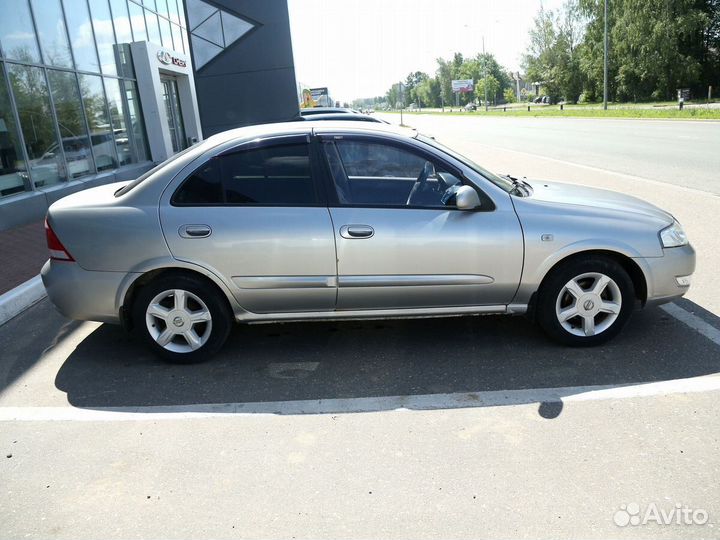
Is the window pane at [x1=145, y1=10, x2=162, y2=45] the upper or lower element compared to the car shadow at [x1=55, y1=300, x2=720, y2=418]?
upper

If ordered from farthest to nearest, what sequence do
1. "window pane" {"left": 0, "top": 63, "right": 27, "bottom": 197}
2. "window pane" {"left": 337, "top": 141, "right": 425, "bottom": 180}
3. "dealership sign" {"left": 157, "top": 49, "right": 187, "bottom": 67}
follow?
1. "dealership sign" {"left": 157, "top": 49, "right": 187, "bottom": 67}
2. "window pane" {"left": 0, "top": 63, "right": 27, "bottom": 197}
3. "window pane" {"left": 337, "top": 141, "right": 425, "bottom": 180}

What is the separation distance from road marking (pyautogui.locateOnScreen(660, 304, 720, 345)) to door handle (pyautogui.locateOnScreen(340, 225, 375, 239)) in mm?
2589

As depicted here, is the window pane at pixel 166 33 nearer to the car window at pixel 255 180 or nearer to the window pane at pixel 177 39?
the window pane at pixel 177 39

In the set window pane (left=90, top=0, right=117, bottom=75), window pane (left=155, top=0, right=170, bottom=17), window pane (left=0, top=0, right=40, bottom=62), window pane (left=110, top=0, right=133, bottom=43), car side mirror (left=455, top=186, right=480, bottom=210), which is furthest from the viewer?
window pane (left=155, top=0, right=170, bottom=17)

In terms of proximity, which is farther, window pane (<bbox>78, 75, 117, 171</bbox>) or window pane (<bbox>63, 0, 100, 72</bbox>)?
window pane (<bbox>78, 75, 117, 171</bbox>)

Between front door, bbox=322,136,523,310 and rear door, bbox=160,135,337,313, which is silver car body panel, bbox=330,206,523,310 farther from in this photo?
rear door, bbox=160,135,337,313

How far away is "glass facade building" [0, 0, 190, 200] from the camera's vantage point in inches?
397

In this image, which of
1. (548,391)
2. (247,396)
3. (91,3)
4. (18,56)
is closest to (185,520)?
(247,396)

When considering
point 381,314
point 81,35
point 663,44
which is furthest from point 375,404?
point 663,44

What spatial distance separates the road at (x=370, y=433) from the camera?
2553mm

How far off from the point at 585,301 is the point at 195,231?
109 inches

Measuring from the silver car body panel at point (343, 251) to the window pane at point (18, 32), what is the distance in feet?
26.2

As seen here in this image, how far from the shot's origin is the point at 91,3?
13867 mm

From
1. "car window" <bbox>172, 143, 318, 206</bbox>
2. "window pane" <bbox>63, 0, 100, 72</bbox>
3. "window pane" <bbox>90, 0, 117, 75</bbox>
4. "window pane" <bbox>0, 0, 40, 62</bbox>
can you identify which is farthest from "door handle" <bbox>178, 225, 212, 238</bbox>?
"window pane" <bbox>90, 0, 117, 75</bbox>
